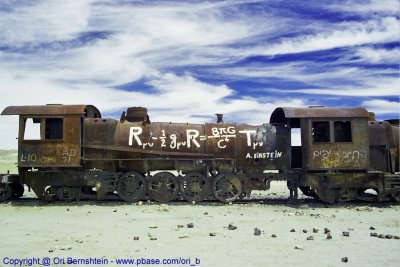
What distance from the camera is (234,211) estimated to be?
535 inches

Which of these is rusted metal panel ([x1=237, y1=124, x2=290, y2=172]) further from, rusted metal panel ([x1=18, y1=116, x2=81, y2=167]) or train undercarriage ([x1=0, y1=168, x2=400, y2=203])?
rusted metal panel ([x1=18, y1=116, x2=81, y2=167])

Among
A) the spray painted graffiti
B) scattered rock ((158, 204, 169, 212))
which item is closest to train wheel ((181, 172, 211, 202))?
scattered rock ((158, 204, 169, 212))

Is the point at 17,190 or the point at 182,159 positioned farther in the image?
the point at 17,190

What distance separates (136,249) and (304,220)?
5.95 m

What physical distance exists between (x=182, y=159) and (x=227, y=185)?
2.07 meters

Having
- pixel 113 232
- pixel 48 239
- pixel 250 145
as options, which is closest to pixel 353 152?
pixel 250 145

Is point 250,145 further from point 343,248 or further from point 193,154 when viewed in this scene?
point 343,248

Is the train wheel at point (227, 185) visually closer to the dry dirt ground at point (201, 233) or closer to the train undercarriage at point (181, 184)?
the train undercarriage at point (181, 184)

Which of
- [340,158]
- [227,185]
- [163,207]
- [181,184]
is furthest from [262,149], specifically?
[163,207]

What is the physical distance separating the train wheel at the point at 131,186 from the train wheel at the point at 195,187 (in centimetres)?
161

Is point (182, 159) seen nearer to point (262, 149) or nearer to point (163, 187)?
point (163, 187)

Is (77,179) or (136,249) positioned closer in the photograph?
(136,249)

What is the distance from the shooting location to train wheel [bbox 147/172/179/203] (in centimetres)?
1538

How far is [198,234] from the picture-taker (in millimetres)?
9625
